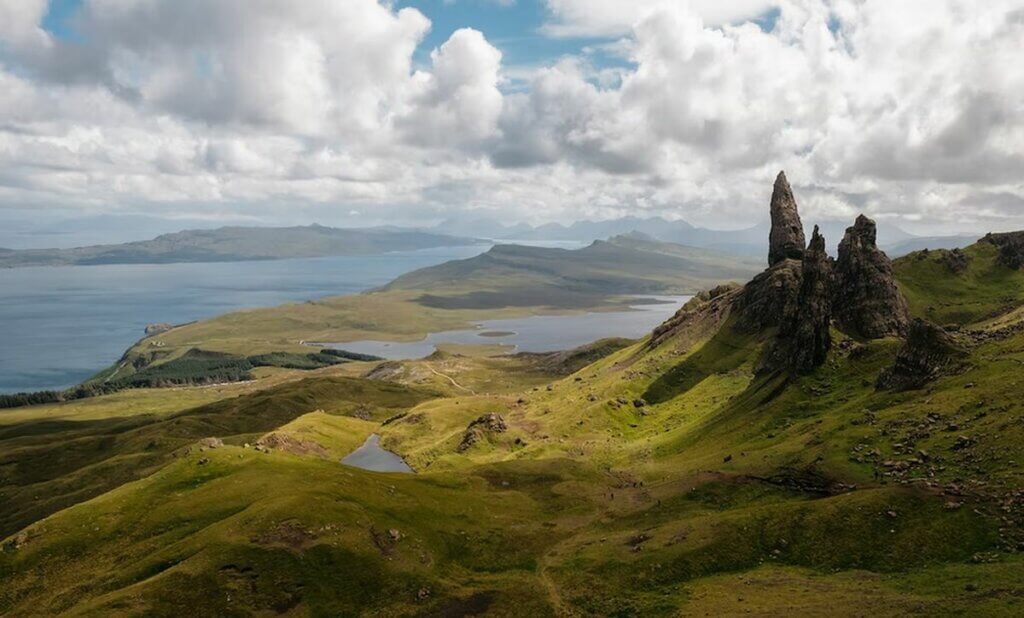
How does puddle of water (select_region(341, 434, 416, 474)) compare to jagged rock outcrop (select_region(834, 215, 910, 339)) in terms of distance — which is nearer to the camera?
jagged rock outcrop (select_region(834, 215, 910, 339))

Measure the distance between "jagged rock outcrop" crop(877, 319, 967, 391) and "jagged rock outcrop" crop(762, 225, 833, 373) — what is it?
77.0 feet

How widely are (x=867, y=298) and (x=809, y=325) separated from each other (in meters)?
42.8

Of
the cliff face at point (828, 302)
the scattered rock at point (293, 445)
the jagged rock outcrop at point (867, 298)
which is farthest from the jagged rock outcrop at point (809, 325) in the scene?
the scattered rock at point (293, 445)

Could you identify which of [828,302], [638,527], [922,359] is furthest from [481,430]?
[922,359]

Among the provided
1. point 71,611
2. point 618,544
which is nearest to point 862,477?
point 618,544

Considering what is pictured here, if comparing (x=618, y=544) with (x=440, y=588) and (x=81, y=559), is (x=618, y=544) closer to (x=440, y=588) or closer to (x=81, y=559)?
(x=440, y=588)

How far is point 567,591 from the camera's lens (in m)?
81.9

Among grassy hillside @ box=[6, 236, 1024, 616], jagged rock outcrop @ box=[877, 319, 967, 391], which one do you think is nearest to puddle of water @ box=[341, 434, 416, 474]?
grassy hillside @ box=[6, 236, 1024, 616]

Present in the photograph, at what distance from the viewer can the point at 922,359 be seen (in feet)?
354

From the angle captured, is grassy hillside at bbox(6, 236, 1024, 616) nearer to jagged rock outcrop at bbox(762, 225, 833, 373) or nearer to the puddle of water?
jagged rock outcrop at bbox(762, 225, 833, 373)

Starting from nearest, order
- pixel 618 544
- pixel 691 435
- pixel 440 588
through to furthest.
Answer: pixel 440 588 < pixel 618 544 < pixel 691 435

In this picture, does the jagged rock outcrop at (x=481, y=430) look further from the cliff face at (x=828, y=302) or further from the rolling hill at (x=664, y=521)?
the cliff face at (x=828, y=302)

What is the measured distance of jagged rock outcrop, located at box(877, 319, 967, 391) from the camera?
346 ft

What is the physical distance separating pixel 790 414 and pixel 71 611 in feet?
403
